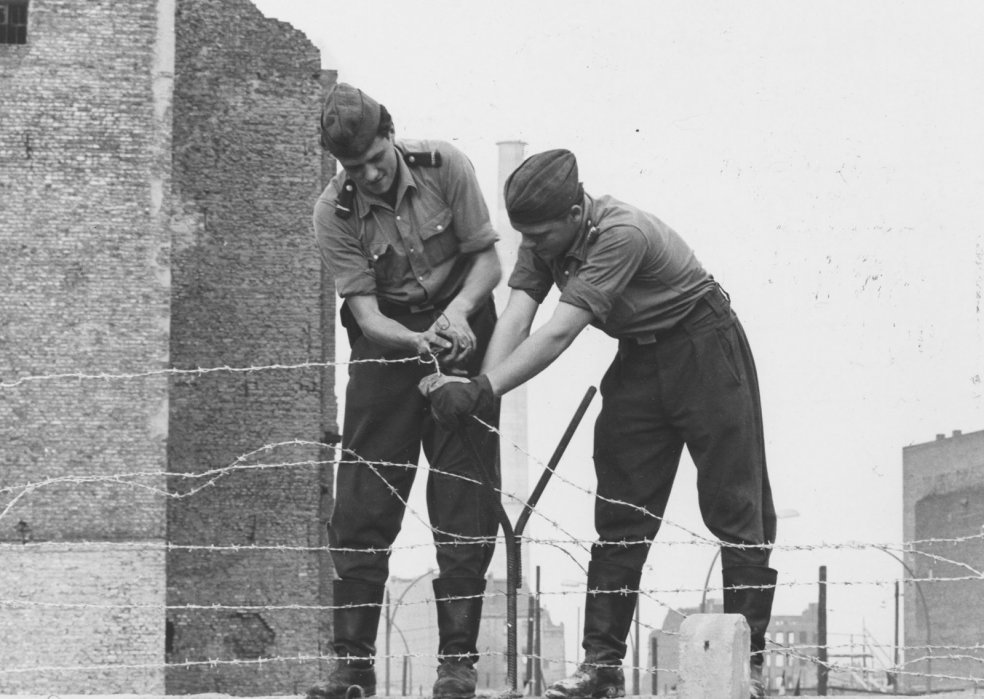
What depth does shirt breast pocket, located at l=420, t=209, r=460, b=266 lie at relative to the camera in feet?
21.7

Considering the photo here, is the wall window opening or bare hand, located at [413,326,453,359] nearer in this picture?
bare hand, located at [413,326,453,359]

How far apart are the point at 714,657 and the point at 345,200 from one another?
2.15 meters

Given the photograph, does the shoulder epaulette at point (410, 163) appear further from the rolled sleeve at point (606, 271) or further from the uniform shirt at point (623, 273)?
the rolled sleeve at point (606, 271)

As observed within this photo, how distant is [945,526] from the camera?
51906 millimetres

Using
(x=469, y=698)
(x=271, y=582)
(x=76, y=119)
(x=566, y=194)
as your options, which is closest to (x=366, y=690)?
(x=469, y=698)

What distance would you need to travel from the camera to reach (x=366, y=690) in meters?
6.49

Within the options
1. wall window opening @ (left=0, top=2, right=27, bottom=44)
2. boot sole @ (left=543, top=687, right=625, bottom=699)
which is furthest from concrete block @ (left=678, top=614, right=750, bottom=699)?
wall window opening @ (left=0, top=2, right=27, bottom=44)

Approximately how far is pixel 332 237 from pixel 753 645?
183 centimetres

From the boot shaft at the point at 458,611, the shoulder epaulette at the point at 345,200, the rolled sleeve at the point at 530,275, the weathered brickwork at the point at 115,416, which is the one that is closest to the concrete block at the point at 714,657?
the boot shaft at the point at 458,611

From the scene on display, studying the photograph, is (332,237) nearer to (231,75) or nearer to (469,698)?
(469,698)

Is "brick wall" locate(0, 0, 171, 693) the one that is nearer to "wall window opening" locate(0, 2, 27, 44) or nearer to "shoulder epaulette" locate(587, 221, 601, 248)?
"wall window opening" locate(0, 2, 27, 44)

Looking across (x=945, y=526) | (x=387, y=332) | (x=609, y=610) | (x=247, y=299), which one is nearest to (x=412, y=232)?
(x=387, y=332)

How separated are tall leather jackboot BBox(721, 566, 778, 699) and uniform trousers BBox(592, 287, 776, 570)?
1.3 inches

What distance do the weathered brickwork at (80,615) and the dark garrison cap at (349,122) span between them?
13.9m
